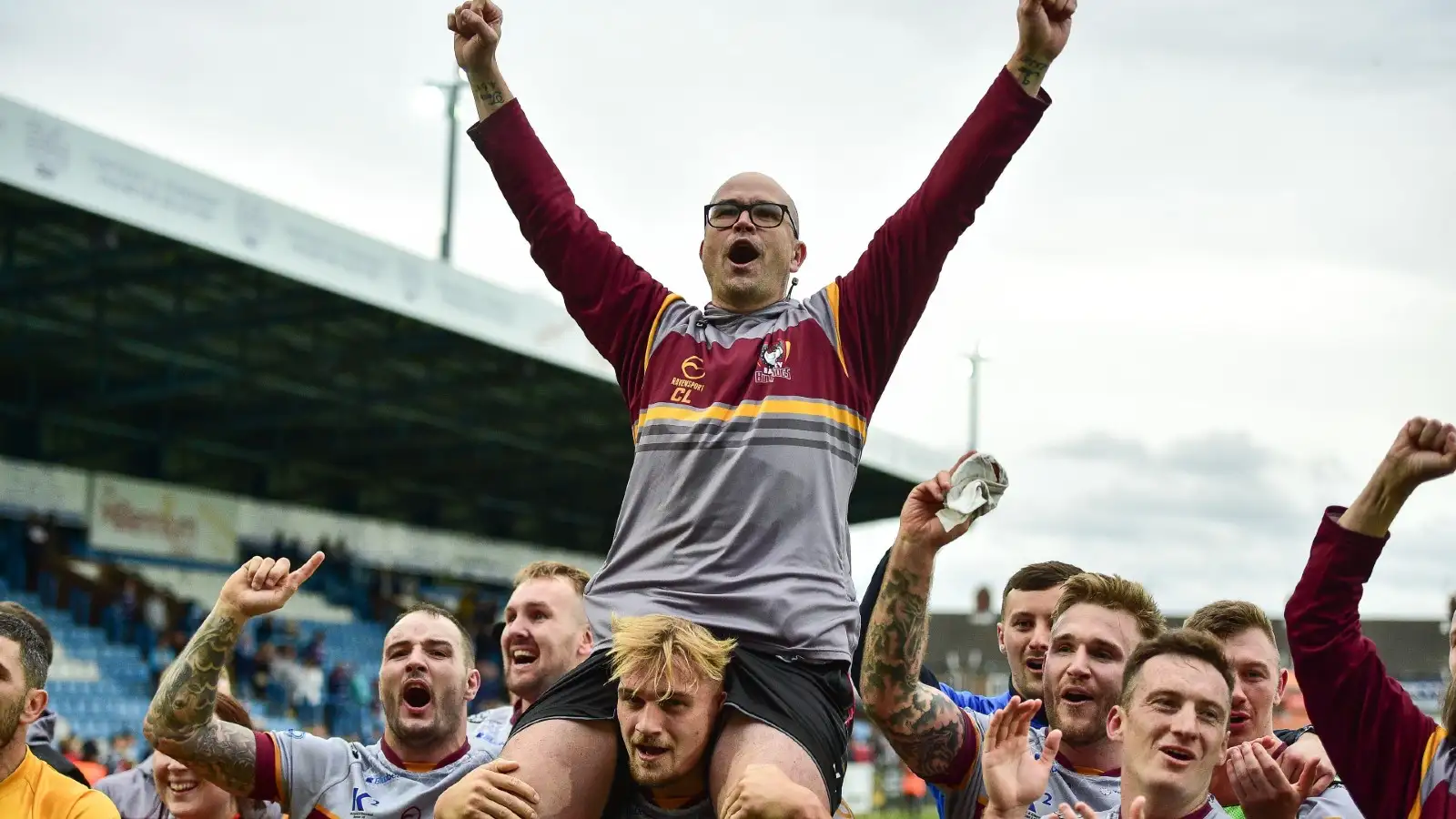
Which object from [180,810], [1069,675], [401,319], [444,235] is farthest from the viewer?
[444,235]

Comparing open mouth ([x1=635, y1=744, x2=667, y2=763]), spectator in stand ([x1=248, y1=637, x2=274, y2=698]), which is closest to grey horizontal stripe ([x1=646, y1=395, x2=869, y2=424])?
open mouth ([x1=635, y1=744, x2=667, y2=763])

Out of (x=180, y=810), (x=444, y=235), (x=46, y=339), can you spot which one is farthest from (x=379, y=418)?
(x=180, y=810)

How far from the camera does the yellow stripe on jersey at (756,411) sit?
13.9 ft

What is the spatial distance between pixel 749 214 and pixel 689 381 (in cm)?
50

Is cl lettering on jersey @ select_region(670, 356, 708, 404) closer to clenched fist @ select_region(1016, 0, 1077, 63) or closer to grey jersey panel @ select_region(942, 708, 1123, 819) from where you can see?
clenched fist @ select_region(1016, 0, 1077, 63)

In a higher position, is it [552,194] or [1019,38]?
[1019,38]

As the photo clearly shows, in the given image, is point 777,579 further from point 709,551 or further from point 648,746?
point 648,746

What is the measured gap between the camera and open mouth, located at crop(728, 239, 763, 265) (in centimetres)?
452

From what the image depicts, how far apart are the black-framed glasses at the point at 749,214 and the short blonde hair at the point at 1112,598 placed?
1776 millimetres

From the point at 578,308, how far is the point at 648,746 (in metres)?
1.30

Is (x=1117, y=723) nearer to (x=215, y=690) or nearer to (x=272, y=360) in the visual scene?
(x=215, y=690)

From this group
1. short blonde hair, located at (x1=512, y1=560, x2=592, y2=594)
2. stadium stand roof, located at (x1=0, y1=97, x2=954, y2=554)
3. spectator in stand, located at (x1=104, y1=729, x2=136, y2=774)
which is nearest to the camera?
short blonde hair, located at (x1=512, y1=560, x2=592, y2=594)

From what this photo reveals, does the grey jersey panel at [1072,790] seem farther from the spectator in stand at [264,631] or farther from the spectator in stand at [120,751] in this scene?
the spectator in stand at [264,631]

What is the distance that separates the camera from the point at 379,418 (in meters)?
28.5
